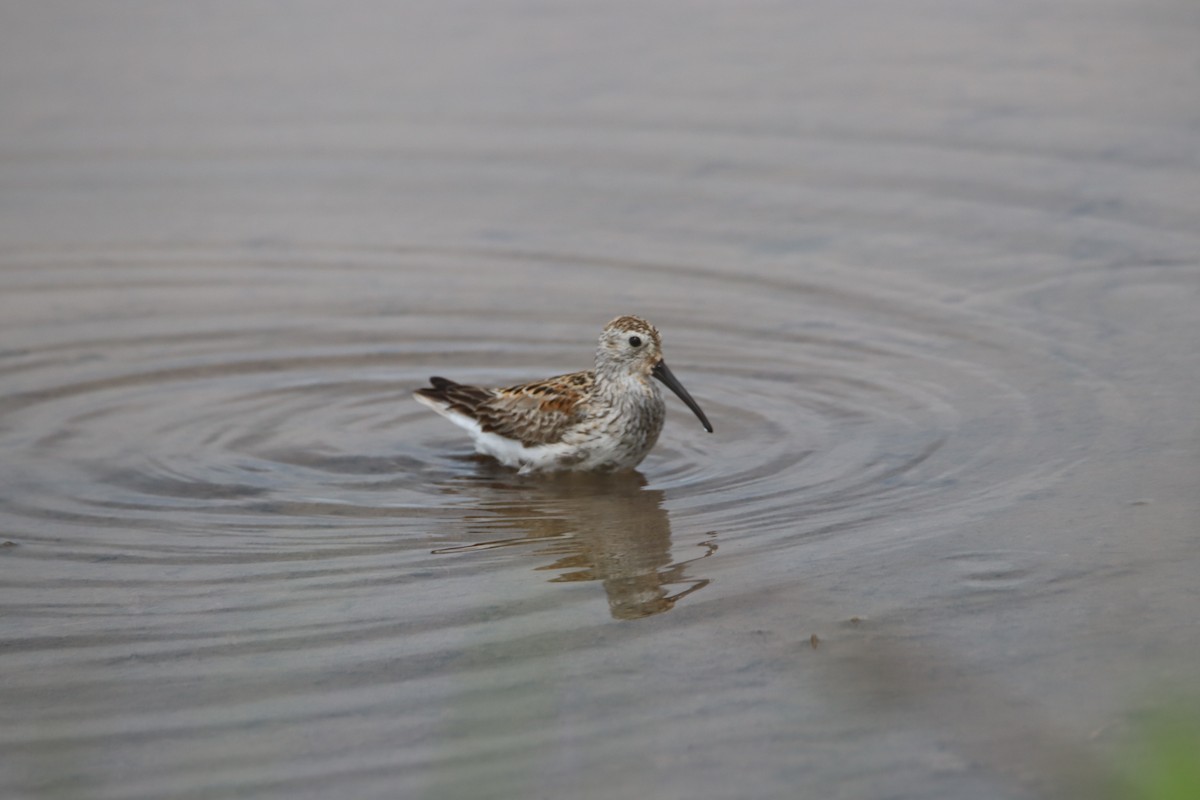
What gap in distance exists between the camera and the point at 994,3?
17.8 metres

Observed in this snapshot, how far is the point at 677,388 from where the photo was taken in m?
10.2

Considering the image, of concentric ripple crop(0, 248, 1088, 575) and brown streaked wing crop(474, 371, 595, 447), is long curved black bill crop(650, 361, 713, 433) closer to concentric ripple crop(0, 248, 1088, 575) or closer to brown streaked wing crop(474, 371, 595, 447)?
concentric ripple crop(0, 248, 1088, 575)

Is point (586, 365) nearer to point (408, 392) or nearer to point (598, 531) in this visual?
point (408, 392)

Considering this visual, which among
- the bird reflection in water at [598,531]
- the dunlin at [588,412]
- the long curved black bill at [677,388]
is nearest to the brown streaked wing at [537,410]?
the dunlin at [588,412]

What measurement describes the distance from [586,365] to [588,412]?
160 centimetres

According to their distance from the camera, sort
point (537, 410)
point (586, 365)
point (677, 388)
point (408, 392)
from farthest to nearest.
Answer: point (586, 365)
point (408, 392)
point (537, 410)
point (677, 388)

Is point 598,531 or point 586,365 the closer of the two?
point 598,531

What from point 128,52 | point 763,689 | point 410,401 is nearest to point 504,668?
point 763,689

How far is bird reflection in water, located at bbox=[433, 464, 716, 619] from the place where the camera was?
305 inches

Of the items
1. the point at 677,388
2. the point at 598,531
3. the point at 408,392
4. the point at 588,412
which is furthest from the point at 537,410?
the point at 598,531

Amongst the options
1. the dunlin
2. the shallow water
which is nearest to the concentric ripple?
the shallow water

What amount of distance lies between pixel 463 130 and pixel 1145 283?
6.66m

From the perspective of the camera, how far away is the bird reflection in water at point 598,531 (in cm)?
775

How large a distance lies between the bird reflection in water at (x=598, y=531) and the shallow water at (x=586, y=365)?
0.04 m
